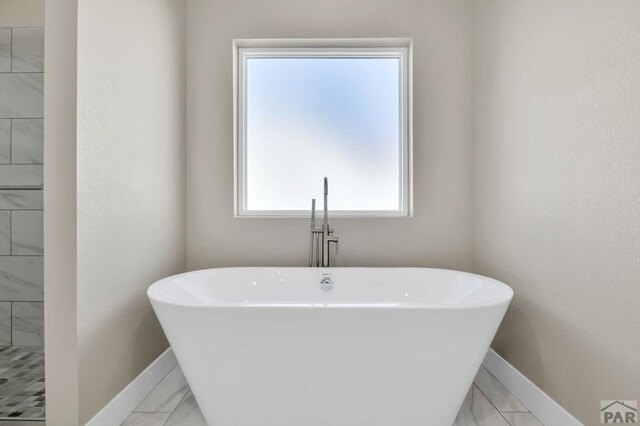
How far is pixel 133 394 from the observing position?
5.72 ft

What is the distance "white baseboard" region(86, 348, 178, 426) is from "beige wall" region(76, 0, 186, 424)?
0.10 feet

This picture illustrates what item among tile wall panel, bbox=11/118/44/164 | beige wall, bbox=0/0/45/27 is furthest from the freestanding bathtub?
beige wall, bbox=0/0/45/27

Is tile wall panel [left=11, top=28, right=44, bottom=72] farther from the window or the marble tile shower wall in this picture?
the window

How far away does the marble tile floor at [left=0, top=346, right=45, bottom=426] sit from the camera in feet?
5.24

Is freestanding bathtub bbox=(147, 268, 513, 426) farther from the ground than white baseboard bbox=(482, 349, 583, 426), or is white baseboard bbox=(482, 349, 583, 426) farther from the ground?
freestanding bathtub bbox=(147, 268, 513, 426)

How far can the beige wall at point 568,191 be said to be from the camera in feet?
4.01

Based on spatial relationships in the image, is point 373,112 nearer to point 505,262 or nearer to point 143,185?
point 505,262

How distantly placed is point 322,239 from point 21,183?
1.94 m

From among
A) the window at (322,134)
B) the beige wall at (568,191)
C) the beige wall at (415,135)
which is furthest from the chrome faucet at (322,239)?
the beige wall at (568,191)

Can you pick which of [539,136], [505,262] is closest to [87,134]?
[539,136]

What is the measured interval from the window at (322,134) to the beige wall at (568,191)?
0.69m

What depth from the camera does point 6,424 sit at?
4.95 ft

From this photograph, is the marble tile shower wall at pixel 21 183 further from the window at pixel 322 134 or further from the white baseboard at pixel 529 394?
the white baseboard at pixel 529 394

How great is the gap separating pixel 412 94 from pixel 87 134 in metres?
1.97
